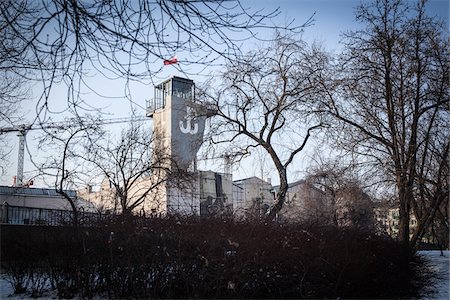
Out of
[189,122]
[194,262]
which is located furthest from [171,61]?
[189,122]

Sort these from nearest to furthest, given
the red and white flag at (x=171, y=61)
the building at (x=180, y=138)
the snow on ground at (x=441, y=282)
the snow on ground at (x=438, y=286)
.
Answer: the red and white flag at (x=171, y=61) → the snow on ground at (x=438, y=286) → the snow on ground at (x=441, y=282) → the building at (x=180, y=138)

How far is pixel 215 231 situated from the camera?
24.6 ft

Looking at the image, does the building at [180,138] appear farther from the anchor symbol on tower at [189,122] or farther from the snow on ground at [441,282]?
the snow on ground at [441,282]

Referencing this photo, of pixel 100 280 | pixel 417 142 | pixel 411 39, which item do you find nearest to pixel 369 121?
pixel 417 142

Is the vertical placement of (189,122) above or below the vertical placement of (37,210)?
above

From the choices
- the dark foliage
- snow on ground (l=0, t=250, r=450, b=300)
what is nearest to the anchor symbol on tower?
the dark foliage

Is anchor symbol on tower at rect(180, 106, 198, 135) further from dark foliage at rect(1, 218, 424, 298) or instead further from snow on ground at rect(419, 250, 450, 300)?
snow on ground at rect(419, 250, 450, 300)

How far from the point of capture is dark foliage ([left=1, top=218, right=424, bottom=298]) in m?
6.91

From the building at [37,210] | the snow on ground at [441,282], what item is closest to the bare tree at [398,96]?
the snow on ground at [441,282]

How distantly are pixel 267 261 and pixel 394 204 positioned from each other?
12.3 metres

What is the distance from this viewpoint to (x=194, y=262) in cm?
702

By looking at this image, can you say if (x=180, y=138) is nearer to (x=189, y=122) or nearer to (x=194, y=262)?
(x=189, y=122)

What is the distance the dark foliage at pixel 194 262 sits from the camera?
22.7ft

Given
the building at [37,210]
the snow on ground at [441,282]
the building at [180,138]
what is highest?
the building at [180,138]
